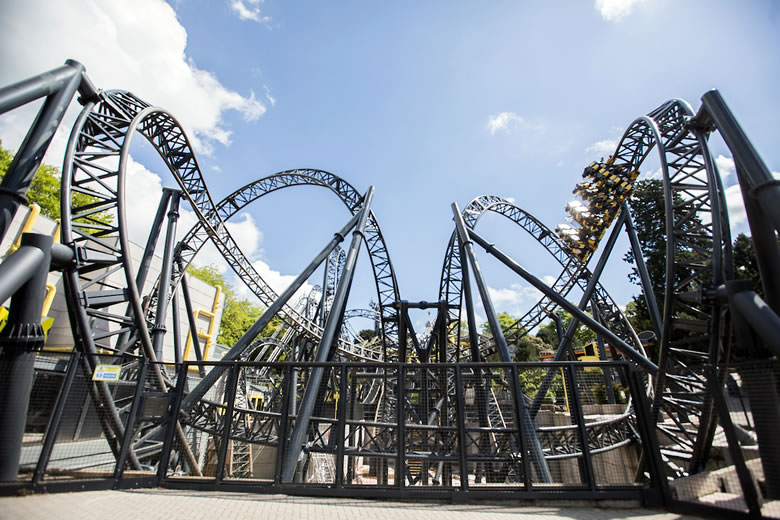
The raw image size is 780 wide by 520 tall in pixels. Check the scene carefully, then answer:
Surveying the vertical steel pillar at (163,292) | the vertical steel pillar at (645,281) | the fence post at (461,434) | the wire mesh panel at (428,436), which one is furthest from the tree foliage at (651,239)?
the vertical steel pillar at (163,292)

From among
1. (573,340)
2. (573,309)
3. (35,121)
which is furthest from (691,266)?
(573,340)

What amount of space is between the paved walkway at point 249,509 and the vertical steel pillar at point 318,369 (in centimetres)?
105

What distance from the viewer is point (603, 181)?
34.0ft

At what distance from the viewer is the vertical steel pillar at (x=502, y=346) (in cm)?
429

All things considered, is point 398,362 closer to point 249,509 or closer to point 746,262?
point 249,509

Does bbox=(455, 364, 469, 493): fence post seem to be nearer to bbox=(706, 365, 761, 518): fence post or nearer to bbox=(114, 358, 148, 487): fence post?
bbox=(706, 365, 761, 518): fence post

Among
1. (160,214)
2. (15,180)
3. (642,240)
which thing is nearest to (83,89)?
(15,180)

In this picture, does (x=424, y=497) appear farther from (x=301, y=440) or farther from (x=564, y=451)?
(x=564, y=451)

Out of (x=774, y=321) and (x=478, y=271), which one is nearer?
(x=774, y=321)

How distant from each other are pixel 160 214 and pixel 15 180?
4.45 metres

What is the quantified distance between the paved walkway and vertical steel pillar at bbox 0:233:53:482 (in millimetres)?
587

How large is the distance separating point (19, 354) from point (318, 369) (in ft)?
11.8

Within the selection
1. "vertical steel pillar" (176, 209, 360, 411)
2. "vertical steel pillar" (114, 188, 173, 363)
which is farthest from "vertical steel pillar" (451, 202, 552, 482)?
"vertical steel pillar" (114, 188, 173, 363)

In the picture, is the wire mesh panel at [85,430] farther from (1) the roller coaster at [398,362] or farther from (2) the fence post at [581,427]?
(2) the fence post at [581,427]
